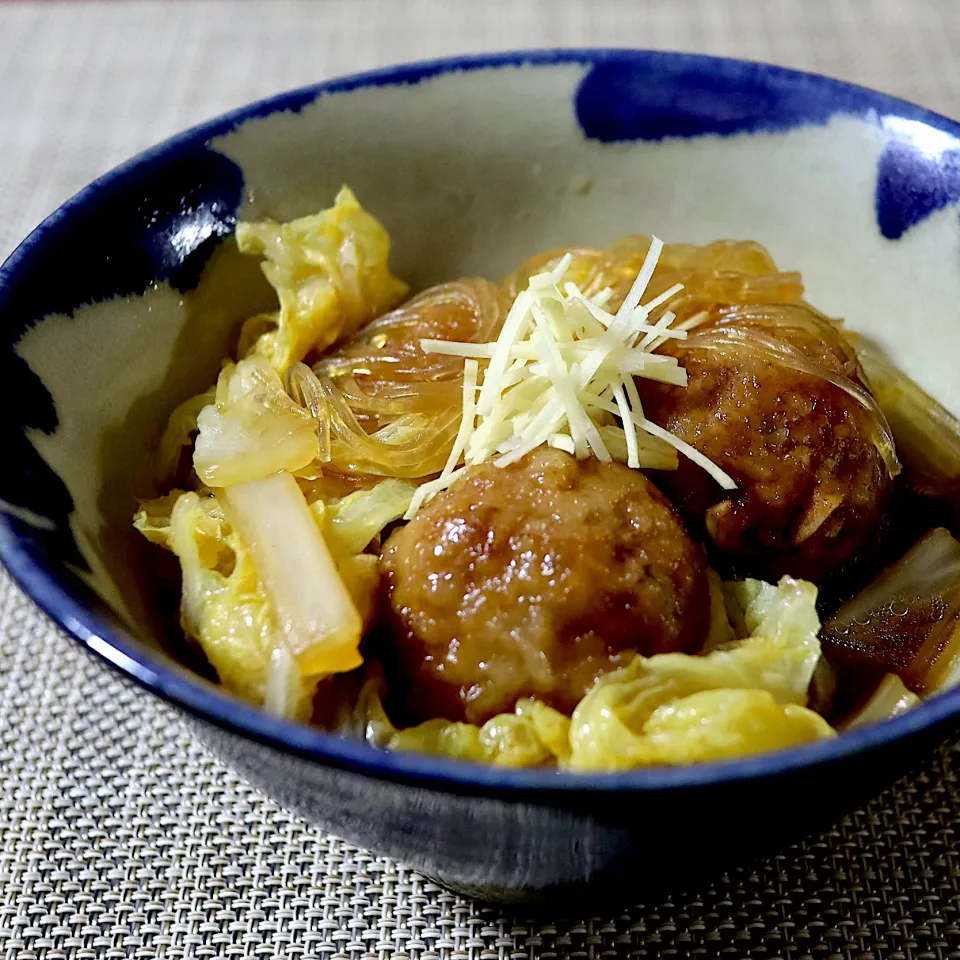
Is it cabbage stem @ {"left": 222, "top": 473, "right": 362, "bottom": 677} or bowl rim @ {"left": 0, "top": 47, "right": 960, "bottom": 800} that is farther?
cabbage stem @ {"left": 222, "top": 473, "right": 362, "bottom": 677}

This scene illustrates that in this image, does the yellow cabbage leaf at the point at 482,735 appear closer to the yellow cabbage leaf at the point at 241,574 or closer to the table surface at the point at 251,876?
the yellow cabbage leaf at the point at 241,574

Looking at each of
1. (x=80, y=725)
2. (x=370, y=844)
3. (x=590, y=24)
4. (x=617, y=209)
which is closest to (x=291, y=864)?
(x=370, y=844)

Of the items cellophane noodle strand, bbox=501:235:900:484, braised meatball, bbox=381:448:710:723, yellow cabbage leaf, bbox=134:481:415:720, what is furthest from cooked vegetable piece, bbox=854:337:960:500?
yellow cabbage leaf, bbox=134:481:415:720

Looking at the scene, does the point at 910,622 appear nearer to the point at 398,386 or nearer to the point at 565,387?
the point at 565,387

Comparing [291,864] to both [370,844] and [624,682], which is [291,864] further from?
[624,682]

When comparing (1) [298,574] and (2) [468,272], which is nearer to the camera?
(1) [298,574]

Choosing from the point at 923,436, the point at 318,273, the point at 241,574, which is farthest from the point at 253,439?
the point at 923,436

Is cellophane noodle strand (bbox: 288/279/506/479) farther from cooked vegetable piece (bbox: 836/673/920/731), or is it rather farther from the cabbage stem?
cooked vegetable piece (bbox: 836/673/920/731)
